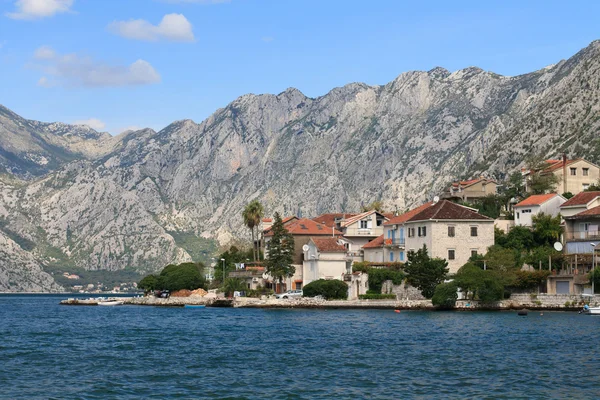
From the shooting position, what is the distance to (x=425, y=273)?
98.1 meters

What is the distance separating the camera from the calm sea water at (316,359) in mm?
42094

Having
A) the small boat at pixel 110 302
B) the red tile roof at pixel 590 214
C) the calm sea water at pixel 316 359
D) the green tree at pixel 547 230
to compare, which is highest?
the red tile roof at pixel 590 214

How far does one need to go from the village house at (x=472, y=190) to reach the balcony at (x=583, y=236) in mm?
35192

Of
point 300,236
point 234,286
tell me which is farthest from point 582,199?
point 234,286

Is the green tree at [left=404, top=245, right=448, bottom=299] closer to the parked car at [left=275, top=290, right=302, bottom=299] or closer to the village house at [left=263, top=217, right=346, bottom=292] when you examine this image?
the parked car at [left=275, top=290, right=302, bottom=299]

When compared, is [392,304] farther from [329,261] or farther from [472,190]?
[472,190]

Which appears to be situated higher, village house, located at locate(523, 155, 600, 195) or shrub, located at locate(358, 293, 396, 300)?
village house, located at locate(523, 155, 600, 195)

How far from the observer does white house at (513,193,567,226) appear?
110062 mm

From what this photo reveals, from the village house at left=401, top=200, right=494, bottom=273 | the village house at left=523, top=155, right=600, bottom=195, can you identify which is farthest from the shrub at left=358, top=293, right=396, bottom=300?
the village house at left=523, top=155, right=600, bottom=195

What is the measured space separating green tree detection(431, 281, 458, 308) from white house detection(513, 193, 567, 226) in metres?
22.5

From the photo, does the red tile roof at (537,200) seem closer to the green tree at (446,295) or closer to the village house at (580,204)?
the village house at (580,204)

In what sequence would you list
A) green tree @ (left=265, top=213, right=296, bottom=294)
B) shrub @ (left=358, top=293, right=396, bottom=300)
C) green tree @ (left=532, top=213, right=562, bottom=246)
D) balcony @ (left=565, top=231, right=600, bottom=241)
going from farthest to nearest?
green tree @ (left=265, top=213, right=296, bottom=294) → green tree @ (left=532, top=213, right=562, bottom=246) → shrub @ (left=358, top=293, right=396, bottom=300) → balcony @ (left=565, top=231, right=600, bottom=241)

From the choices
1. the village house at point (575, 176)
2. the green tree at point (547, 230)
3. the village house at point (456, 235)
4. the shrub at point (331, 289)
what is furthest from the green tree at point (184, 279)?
the green tree at point (547, 230)

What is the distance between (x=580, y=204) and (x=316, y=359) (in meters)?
62.1
